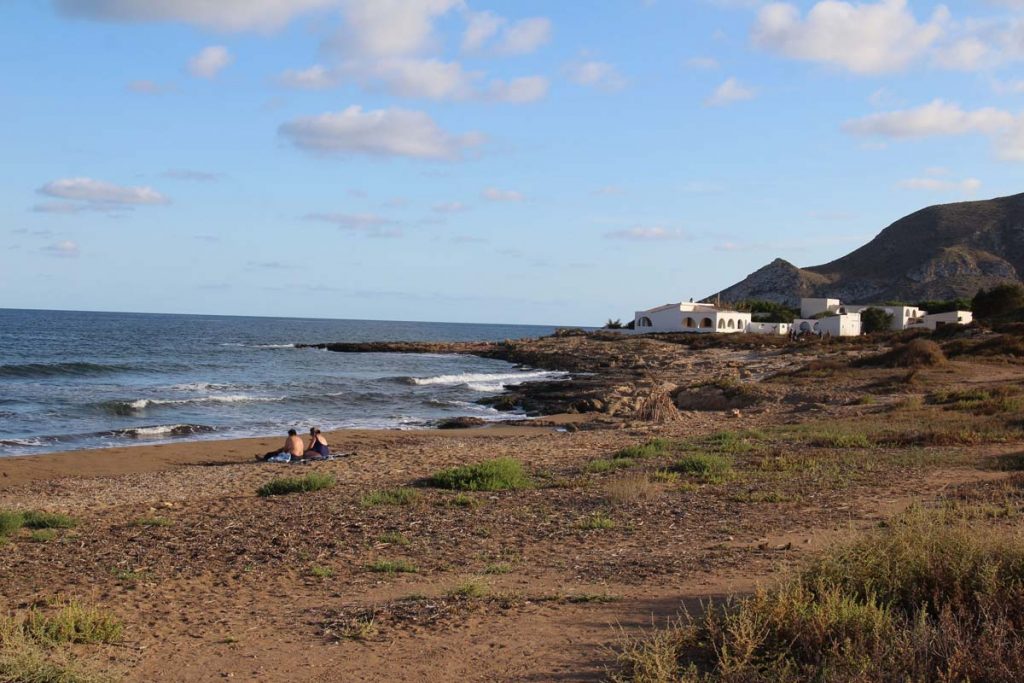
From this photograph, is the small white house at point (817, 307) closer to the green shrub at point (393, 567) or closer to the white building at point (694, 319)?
the white building at point (694, 319)

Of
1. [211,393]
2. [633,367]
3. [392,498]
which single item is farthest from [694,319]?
[392,498]

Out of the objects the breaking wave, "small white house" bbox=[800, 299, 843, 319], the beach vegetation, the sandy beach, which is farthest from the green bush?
"small white house" bbox=[800, 299, 843, 319]

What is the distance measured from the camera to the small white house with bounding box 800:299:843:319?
295 feet

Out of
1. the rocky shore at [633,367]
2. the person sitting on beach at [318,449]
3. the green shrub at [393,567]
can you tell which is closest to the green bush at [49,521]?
the green shrub at [393,567]

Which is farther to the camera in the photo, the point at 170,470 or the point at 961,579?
the point at 170,470

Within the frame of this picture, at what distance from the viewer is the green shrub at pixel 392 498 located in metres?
13.1

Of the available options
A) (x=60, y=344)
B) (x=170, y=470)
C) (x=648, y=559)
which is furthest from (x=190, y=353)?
(x=648, y=559)

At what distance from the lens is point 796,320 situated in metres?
84.1

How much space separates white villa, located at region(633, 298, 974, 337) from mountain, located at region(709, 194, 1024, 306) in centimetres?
3676

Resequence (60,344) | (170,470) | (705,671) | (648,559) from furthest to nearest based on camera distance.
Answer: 1. (60,344)
2. (170,470)
3. (648,559)
4. (705,671)

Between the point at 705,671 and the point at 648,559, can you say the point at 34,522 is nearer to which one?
the point at 648,559

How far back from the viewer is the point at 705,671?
230 inches

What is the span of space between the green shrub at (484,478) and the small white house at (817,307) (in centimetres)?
7983

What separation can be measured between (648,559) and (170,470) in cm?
1412
